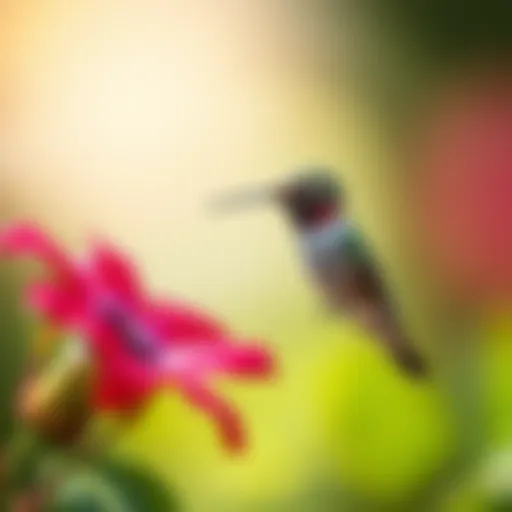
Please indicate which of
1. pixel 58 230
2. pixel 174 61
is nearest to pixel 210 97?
pixel 174 61

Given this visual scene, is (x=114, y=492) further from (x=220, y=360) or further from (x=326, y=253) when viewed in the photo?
(x=326, y=253)

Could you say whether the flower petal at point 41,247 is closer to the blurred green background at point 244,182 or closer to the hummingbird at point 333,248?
the blurred green background at point 244,182

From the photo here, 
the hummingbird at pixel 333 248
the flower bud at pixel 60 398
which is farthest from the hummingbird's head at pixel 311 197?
the flower bud at pixel 60 398

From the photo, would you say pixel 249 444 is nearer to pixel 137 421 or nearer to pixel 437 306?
pixel 137 421

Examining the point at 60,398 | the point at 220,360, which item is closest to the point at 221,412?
the point at 220,360

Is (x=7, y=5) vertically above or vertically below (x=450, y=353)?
above

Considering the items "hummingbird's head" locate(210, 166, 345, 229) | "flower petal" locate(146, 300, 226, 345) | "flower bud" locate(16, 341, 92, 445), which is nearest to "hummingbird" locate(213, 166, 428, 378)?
"hummingbird's head" locate(210, 166, 345, 229)
